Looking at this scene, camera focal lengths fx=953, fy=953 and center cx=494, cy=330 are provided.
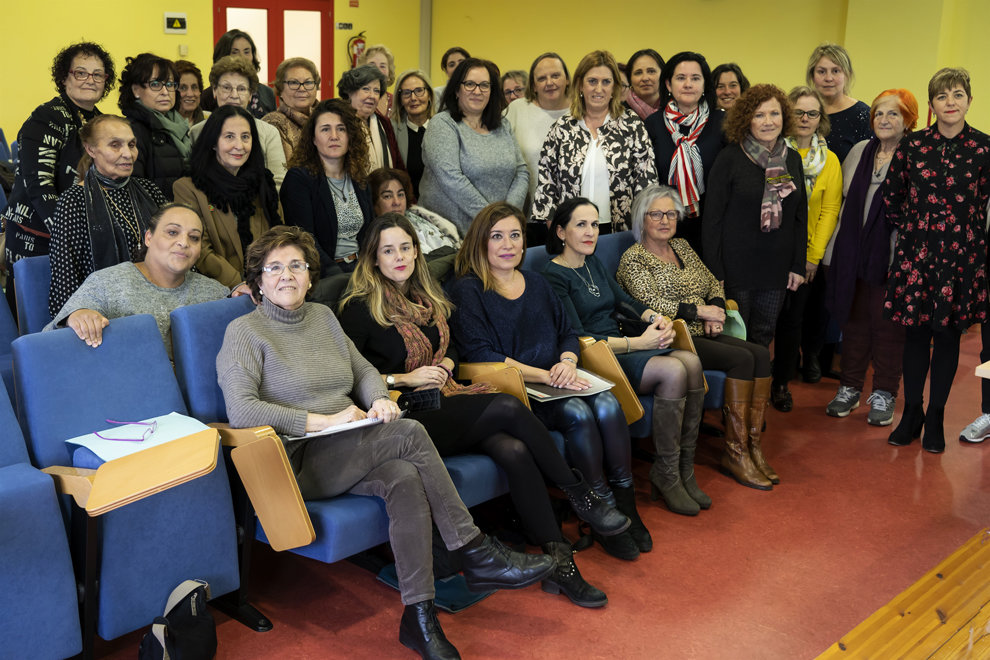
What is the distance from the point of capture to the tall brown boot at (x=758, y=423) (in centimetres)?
392

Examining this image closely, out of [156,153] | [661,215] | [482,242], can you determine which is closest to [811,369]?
[661,215]

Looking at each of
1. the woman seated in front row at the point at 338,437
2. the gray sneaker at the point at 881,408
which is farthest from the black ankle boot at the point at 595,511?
the gray sneaker at the point at 881,408

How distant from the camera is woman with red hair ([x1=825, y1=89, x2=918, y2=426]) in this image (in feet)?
14.8

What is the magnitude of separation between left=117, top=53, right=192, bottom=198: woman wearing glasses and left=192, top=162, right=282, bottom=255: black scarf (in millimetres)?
249

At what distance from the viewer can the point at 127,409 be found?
2.65 meters

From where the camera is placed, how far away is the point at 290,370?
2.82m

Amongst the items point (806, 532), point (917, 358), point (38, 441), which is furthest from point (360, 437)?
point (917, 358)

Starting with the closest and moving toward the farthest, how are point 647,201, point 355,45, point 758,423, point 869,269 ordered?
point 758,423 < point 647,201 < point 869,269 < point 355,45

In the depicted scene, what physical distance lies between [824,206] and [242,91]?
2.88 m

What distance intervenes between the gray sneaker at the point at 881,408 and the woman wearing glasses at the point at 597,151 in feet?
5.14

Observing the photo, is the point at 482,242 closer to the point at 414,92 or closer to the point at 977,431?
the point at 414,92

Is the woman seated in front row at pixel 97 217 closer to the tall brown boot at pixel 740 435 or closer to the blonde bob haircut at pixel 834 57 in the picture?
the tall brown boot at pixel 740 435

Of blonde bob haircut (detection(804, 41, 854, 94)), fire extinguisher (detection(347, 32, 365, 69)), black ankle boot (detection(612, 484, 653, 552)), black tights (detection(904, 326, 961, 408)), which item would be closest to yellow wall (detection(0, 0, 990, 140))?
fire extinguisher (detection(347, 32, 365, 69))

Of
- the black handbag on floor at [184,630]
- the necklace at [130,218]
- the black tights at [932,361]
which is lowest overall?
the black handbag on floor at [184,630]
